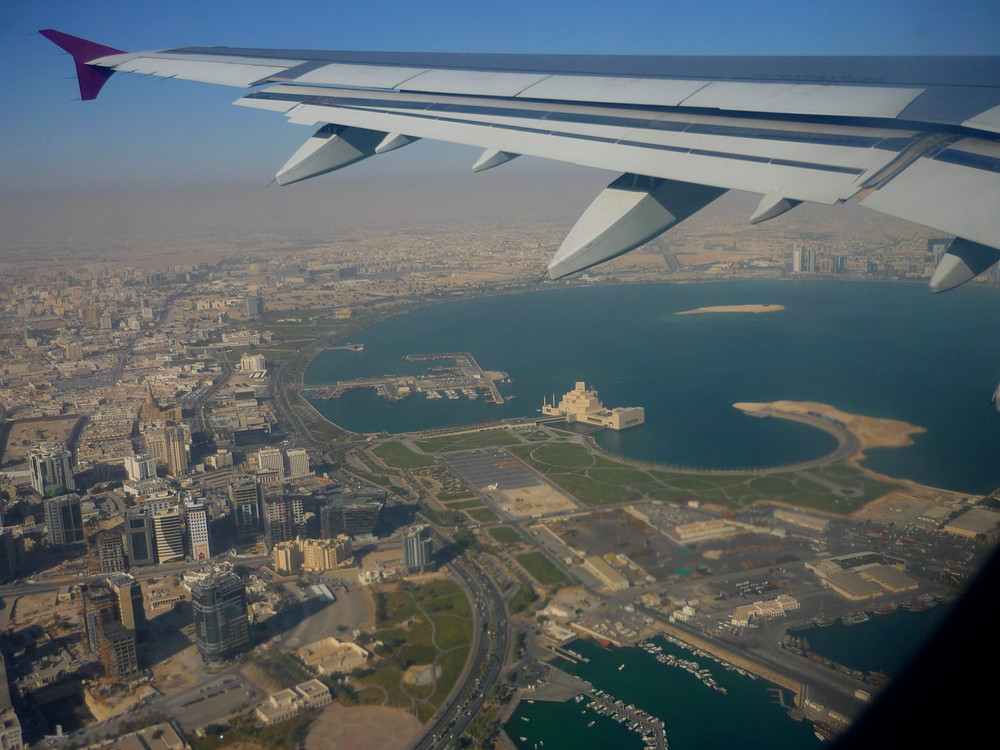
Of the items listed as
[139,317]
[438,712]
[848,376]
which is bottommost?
[438,712]

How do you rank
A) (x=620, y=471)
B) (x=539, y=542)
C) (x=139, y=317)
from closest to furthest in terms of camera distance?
(x=539, y=542) → (x=620, y=471) → (x=139, y=317)

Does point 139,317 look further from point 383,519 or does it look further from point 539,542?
point 539,542

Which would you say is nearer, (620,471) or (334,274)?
(620,471)

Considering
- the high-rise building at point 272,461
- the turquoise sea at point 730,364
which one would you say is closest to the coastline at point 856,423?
the turquoise sea at point 730,364

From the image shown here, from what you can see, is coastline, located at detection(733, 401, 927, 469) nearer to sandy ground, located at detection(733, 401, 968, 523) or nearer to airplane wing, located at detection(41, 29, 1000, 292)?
sandy ground, located at detection(733, 401, 968, 523)

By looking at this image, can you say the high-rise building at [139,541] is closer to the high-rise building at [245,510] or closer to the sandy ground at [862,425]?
the high-rise building at [245,510]

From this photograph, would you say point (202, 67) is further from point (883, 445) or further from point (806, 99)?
point (883, 445)

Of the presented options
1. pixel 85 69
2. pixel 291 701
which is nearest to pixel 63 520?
pixel 291 701

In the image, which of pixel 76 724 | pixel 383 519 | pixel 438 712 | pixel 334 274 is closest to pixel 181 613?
pixel 76 724
